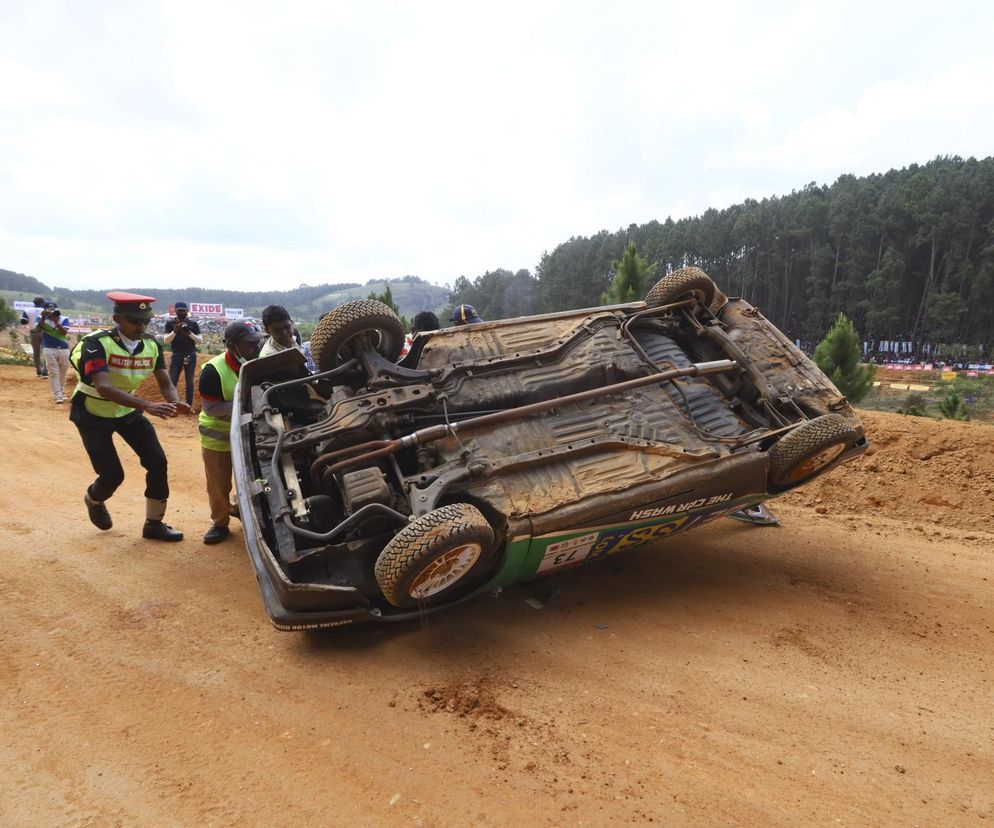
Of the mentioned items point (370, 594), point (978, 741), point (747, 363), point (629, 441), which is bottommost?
point (978, 741)

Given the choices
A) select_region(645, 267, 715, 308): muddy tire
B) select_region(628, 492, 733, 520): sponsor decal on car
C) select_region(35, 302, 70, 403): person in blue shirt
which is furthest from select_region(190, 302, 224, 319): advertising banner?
select_region(628, 492, 733, 520): sponsor decal on car

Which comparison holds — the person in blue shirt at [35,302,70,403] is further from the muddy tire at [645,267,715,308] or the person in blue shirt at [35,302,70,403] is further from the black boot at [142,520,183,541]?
the muddy tire at [645,267,715,308]

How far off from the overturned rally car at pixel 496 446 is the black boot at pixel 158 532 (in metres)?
1.71

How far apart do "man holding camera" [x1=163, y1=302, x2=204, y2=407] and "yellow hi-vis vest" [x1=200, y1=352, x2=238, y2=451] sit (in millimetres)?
5757

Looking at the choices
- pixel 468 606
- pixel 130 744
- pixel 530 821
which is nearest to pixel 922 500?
pixel 468 606

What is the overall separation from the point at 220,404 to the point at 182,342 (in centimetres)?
→ 654

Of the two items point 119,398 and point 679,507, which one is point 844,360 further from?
point 119,398

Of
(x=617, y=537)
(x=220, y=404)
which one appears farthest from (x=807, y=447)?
(x=220, y=404)

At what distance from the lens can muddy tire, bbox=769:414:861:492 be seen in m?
4.03

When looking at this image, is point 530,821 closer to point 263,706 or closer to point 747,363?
point 263,706

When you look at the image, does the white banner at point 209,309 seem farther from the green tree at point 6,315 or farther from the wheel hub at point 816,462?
the wheel hub at point 816,462

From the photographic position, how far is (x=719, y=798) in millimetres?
2561

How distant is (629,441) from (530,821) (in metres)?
2.28

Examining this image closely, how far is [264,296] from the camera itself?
98.9m
